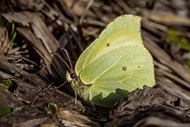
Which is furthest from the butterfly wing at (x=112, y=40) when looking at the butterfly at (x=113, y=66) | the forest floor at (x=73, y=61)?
the forest floor at (x=73, y=61)

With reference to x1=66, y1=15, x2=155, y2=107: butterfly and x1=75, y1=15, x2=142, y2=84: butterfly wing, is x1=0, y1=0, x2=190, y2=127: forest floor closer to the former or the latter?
x1=66, y1=15, x2=155, y2=107: butterfly

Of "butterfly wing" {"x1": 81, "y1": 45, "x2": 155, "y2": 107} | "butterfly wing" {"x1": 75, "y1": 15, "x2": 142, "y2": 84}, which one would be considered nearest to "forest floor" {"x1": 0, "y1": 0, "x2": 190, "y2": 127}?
"butterfly wing" {"x1": 81, "y1": 45, "x2": 155, "y2": 107}

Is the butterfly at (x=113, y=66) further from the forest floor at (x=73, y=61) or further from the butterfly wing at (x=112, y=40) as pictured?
the forest floor at (x=73, y=61)

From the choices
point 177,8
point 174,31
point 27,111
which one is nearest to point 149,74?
point 27,111

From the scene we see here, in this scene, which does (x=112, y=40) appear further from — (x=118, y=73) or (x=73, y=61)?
(x=73, y=61)

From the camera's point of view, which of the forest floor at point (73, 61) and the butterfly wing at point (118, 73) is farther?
the butterfly wing at point (118, 73)

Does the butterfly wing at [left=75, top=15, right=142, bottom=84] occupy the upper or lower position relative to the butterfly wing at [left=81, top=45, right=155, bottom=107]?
upper

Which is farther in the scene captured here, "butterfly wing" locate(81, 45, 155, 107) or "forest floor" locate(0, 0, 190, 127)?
"butterfly wing" locate(81, 45, 155, 107)

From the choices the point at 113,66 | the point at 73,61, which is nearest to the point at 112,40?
the point at 113,66

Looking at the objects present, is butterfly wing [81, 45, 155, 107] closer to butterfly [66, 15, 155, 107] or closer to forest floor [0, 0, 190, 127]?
butterfly [66, 15, 155, 107]

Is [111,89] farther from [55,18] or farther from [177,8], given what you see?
[177,8]
